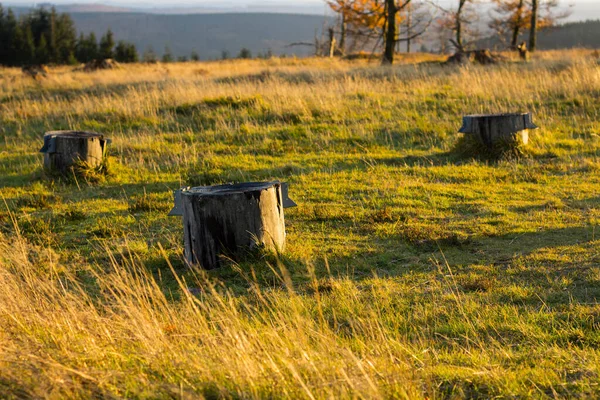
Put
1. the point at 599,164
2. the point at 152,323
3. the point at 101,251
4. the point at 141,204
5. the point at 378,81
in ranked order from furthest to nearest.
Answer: the point at 378,81
the point at 599,164
the point at 141,204
the point at 101,251
the point at 152,323

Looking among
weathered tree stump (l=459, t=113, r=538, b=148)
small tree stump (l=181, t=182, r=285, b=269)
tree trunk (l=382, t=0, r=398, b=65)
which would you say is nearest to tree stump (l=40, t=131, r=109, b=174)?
small tree stump (l=181, t=182, r=285, b=269)

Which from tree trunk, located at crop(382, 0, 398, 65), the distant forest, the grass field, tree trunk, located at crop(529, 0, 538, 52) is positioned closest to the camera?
the grass field

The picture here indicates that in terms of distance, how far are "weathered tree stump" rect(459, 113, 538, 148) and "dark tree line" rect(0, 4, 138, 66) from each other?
152 ft

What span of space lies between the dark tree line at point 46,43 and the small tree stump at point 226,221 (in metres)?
49.1

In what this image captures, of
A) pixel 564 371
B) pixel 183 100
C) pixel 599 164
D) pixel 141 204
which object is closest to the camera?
pixel 564 371

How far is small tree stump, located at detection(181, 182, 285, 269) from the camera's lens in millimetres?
5598

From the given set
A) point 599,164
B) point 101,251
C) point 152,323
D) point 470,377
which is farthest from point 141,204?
point 599,164

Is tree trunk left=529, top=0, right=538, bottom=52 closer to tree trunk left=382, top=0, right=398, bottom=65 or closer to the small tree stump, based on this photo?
tree trunk left=382, top=0, right=398, bottom=65

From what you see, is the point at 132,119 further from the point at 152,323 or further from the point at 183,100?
the point at 152,323

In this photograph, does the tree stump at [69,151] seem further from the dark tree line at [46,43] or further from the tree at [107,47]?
the tree at [107,47]

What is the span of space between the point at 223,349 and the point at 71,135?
739 cm

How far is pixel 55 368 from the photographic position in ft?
9.84

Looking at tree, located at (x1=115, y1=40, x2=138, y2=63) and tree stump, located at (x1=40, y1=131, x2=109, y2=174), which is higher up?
tree, located at (x1=115, y1=40, x2=138, y2=63)

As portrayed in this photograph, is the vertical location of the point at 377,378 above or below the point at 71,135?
below
